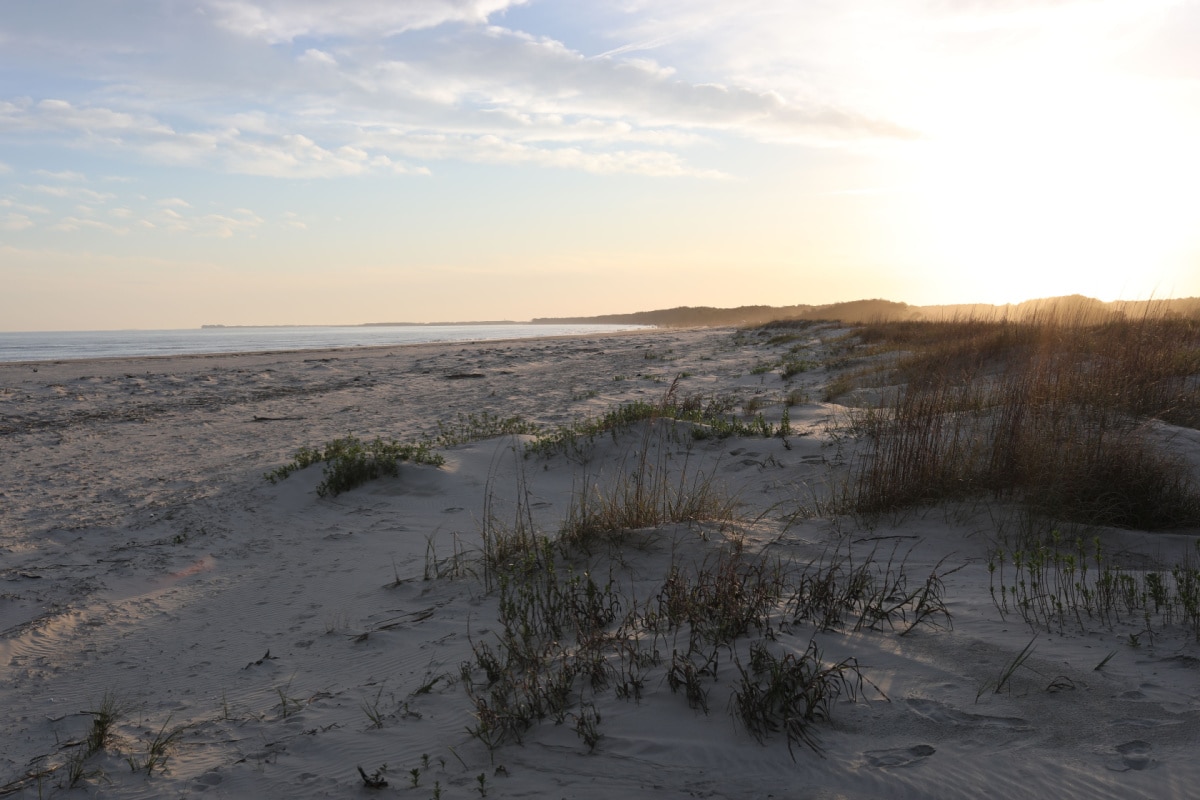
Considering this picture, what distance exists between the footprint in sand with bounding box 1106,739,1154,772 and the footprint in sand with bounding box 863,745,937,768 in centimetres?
48

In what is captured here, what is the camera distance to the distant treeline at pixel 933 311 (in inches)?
429

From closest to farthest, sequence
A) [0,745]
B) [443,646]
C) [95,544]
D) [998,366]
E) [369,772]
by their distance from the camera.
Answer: [369,772], [0,745], [443,646], [95,544], [998,366]

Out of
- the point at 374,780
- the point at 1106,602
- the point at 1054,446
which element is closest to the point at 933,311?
the point at 1054,446

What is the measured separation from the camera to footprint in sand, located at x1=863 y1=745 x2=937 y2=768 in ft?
7.03

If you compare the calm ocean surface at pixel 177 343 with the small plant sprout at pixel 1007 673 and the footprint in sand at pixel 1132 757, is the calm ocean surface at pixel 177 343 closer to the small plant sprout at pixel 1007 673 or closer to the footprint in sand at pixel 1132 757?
the small plant sprout at pixel 1007 673

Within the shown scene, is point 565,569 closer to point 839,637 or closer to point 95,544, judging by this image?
point 839,637

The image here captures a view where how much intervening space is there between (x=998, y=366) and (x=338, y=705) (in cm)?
1091

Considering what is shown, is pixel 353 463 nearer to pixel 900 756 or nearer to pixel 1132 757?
pixel 900 756

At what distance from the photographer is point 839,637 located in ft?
9.43

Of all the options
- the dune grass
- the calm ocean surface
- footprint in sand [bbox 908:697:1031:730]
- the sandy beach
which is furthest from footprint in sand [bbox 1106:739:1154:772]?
the calm ocean surface

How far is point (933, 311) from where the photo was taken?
3822 centimetres

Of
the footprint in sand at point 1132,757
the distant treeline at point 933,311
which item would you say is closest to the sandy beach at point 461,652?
the footprint in sand at point 1132,757

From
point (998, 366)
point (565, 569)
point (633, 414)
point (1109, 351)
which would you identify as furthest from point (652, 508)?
point (998, 366)

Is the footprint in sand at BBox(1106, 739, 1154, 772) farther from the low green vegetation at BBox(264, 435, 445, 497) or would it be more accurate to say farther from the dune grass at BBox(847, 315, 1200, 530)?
the low green vegetation at BBox(264, 435, 445, 497)
